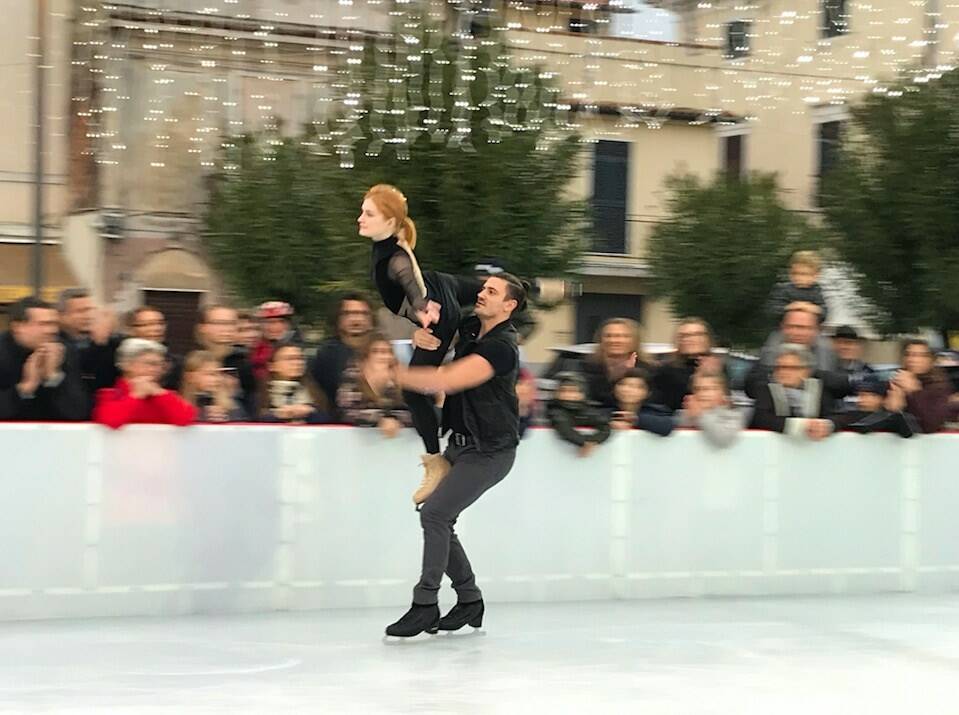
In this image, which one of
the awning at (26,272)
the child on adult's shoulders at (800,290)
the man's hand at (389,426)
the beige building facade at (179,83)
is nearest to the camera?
the man's hand at (389,426)

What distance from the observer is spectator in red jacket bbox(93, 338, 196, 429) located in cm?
702

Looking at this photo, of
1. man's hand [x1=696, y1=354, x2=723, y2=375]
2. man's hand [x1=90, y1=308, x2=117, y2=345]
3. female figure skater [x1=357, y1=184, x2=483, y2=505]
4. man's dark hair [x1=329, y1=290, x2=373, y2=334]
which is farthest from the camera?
man's hand [x1=696, y1=354, x2=723, y2=375]

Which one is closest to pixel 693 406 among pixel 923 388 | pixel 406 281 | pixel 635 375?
pixel 635 375

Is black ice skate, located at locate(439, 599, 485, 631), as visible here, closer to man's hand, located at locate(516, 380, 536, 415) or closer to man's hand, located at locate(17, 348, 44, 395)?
man's hand, located at locate(516, 380, 536, 415)

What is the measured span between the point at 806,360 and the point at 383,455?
2.33m

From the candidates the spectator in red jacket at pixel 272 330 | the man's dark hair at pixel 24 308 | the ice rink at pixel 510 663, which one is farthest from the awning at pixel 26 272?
the ice rink at pixel 510 663

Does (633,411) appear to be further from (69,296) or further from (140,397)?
(69,296)

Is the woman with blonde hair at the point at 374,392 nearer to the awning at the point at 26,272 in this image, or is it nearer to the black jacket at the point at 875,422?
the black jacket at the point at 875,422

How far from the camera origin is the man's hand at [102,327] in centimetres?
762

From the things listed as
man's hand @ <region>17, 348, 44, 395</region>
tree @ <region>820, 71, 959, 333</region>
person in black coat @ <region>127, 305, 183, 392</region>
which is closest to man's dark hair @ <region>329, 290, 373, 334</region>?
person in black coat @ <region>127, 305, 183, 392</region>

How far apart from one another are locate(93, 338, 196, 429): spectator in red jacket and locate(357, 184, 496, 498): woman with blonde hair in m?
1.30

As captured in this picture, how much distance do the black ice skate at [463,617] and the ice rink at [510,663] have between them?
0.06 m

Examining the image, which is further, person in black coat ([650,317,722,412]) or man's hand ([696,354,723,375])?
person in black coat ([650,317,722,412])

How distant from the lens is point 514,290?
21.1ft
